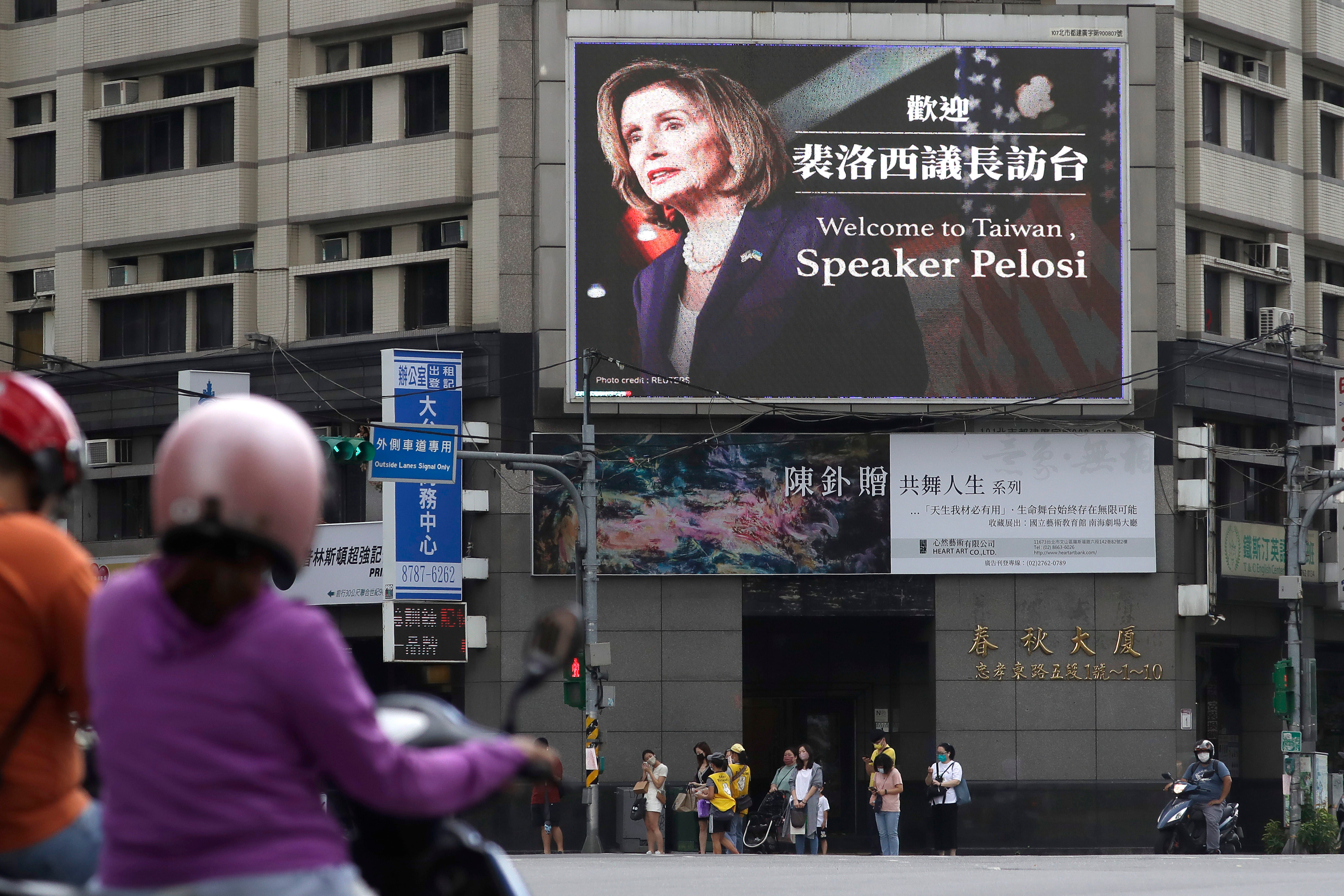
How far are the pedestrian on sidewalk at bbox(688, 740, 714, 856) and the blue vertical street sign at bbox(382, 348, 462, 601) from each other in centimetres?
512

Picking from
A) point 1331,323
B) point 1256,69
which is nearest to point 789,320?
point 1256,69

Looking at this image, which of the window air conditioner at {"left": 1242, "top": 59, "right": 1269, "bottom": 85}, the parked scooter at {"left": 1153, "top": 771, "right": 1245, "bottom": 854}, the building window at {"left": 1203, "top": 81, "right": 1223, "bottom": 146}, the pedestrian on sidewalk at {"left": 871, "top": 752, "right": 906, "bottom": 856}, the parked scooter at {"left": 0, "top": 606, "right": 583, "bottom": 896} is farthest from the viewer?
the window air conditioner at {"left": 1242, "top": 59, "right": 1269, "bottom": 85}

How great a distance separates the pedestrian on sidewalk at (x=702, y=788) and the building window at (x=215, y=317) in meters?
12.0

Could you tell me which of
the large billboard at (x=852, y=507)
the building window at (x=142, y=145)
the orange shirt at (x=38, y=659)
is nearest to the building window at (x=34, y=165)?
A: the building window at (x=142, y=145)

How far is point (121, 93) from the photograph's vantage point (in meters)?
34.8

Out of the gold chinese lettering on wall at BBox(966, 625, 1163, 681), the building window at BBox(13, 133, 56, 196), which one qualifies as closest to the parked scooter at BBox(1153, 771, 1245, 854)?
the gold chinese lettering on wall at BBox(966, 625, 1163, 681)

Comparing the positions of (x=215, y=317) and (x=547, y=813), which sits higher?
(x=215, y=317)

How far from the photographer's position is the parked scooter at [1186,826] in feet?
80.2

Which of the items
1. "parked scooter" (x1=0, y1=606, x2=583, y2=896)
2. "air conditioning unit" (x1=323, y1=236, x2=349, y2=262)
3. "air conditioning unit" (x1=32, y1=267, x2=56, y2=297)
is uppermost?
"air conditioning unit" (x1=323, y1=236, x2=349, y2=262)

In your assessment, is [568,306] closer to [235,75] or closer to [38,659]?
[235,75]

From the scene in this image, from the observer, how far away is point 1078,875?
52.6ft

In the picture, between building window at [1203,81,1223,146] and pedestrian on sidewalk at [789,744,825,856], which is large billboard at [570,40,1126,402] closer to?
building window at [1203,81,1223,146]

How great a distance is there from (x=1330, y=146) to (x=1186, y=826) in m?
15.8

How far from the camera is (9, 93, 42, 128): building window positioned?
3597cm
